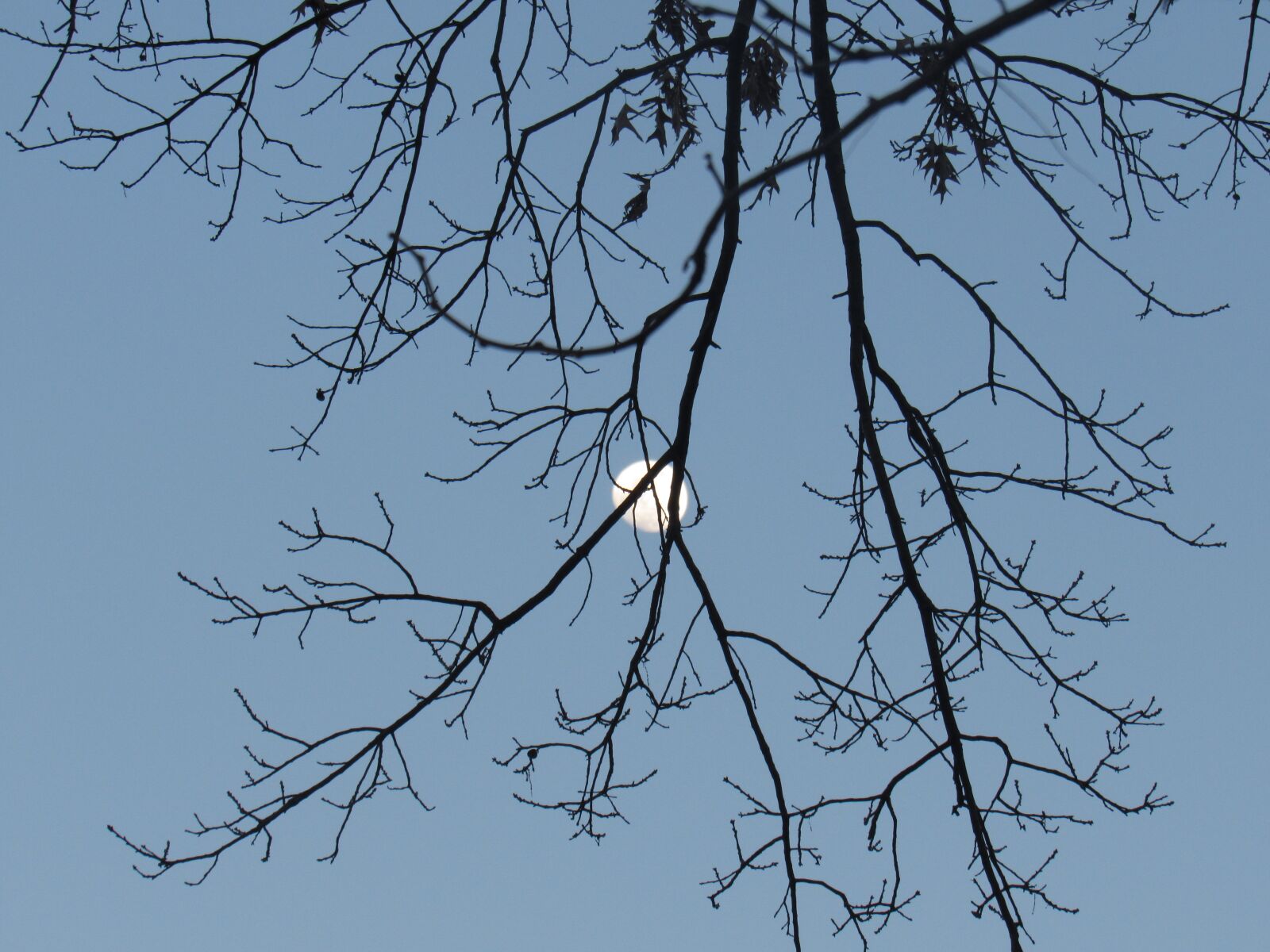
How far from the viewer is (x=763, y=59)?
515cm

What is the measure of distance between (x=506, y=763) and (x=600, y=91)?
2.68m

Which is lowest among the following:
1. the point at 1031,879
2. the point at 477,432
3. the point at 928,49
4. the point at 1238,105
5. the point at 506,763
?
the point at 1031,879

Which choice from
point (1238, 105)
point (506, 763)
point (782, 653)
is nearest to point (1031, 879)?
point (782, 653)

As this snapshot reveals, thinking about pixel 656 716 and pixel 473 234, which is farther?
pixel 473 234

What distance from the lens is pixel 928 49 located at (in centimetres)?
255

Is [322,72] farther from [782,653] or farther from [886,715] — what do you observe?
[886,715]

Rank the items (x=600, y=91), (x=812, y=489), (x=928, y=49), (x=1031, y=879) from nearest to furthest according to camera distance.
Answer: (x=928, y=49), (x=1031, y=879), (x=600, y=91), (x=812, y=489)

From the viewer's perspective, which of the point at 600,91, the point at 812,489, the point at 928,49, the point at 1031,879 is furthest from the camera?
the point at 812,489

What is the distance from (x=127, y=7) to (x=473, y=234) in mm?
1802

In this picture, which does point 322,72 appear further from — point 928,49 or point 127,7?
point 928,49

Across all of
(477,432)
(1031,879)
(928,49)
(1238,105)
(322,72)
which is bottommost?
(1031,879)

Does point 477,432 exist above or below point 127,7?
below

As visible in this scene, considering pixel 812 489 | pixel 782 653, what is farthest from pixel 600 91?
pixel 782 653

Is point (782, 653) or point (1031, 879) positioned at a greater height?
point (782, 653)
